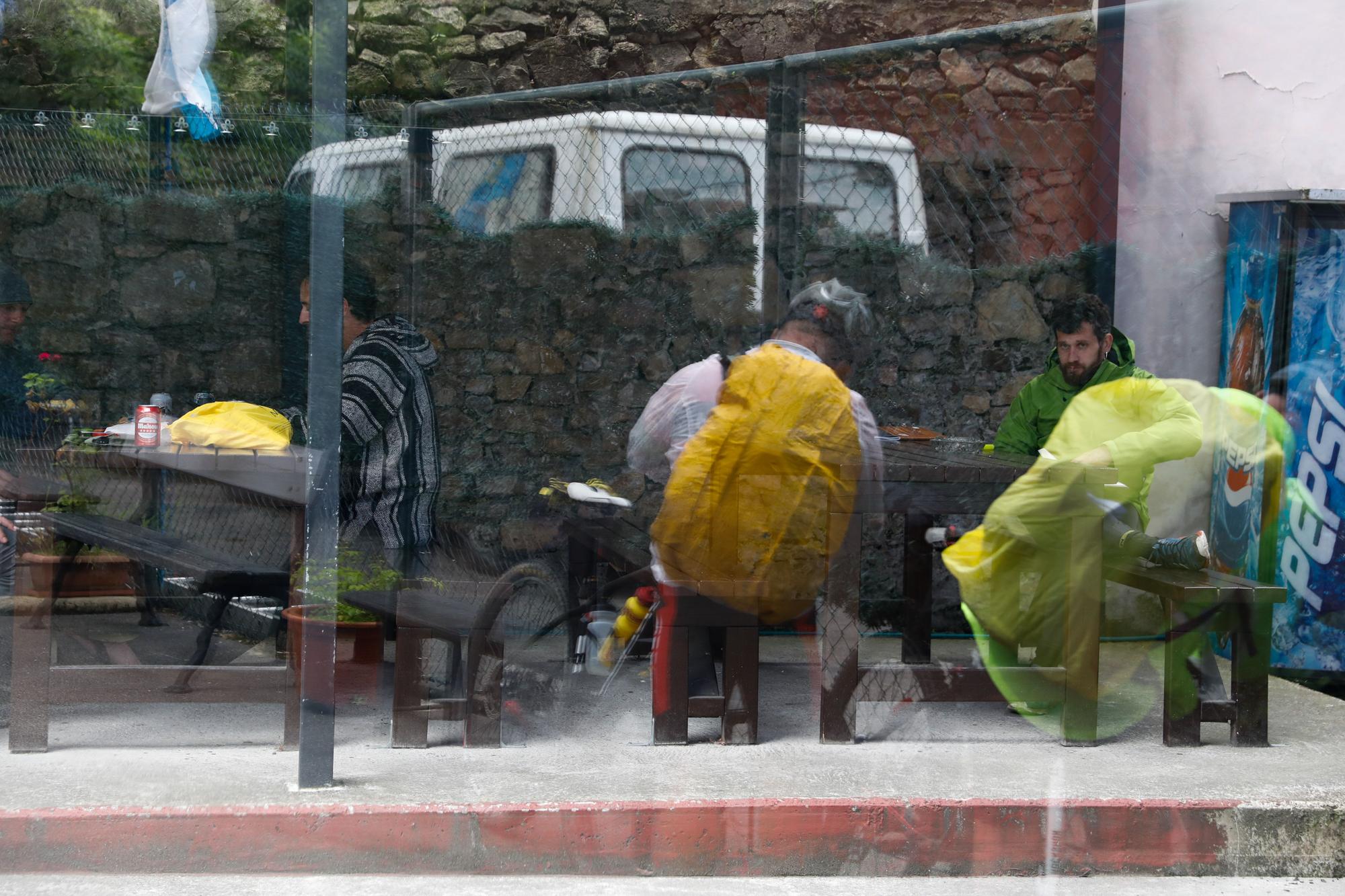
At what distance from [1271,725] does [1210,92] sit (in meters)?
2.17

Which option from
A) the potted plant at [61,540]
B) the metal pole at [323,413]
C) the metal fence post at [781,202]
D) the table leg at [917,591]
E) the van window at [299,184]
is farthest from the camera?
the van window at [299,184]

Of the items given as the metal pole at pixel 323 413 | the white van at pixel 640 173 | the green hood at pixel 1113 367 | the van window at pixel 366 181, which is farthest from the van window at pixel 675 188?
the metal pole at pixel 323 413

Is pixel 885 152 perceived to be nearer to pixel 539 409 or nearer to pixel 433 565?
pixel 539 409

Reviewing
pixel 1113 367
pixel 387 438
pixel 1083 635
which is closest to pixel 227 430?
pixel 387 438

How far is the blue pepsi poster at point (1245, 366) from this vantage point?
4.82 metres

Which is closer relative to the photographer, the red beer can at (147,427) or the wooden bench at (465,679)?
the wooden bench at (465,679)

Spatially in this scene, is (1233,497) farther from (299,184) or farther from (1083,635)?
(299,184)

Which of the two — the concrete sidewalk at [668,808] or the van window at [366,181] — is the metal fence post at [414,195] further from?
the concrete sidewalk at [668,808]

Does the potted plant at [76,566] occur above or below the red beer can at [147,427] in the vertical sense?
below

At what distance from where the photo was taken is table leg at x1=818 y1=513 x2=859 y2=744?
3.91 metres

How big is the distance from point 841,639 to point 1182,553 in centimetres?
112

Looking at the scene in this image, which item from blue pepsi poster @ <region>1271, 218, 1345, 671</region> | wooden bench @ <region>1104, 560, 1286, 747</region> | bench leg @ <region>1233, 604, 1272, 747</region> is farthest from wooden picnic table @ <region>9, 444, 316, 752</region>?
blue pepsi poster @ <region>1271, 218, 1345, 671</region>

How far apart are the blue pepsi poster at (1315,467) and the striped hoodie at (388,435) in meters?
3.11

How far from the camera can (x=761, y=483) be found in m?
3.92
